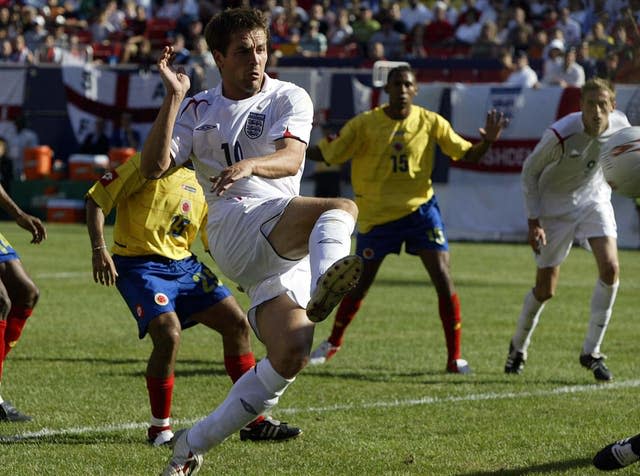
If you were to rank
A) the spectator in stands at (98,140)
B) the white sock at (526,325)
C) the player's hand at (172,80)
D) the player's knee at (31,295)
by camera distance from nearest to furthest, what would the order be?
the player's hand at (172,80), the player's knee at (31,295), the white sock at (526,325), the spectator in stands at (98,140)

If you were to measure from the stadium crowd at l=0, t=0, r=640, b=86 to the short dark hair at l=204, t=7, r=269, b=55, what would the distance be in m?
15.3

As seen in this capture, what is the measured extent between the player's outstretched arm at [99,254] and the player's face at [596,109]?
3676 millimetres

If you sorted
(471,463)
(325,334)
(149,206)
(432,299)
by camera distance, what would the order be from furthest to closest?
(432,299) < (325,334) < (149,206) < (471,463)

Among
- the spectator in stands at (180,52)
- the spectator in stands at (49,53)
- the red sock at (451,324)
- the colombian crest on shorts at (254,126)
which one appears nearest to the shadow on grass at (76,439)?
the colombian crest on shorts at (254,126)

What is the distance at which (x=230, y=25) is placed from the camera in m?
5.70

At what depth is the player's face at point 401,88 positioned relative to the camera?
9.64m

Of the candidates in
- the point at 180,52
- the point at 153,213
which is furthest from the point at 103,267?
the point at 180,52

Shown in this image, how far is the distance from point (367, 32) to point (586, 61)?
5818mm

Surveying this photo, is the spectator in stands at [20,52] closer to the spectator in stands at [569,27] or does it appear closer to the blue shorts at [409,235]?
the spectator in stands at [569,27]

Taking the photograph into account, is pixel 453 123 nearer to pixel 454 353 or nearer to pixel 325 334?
pixel 325 334

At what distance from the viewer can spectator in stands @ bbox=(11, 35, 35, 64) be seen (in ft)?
92.5

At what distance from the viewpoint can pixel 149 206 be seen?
7113 millimetres

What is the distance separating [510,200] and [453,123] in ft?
5.29

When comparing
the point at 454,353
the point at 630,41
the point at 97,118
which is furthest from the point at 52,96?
the point at 454,353
